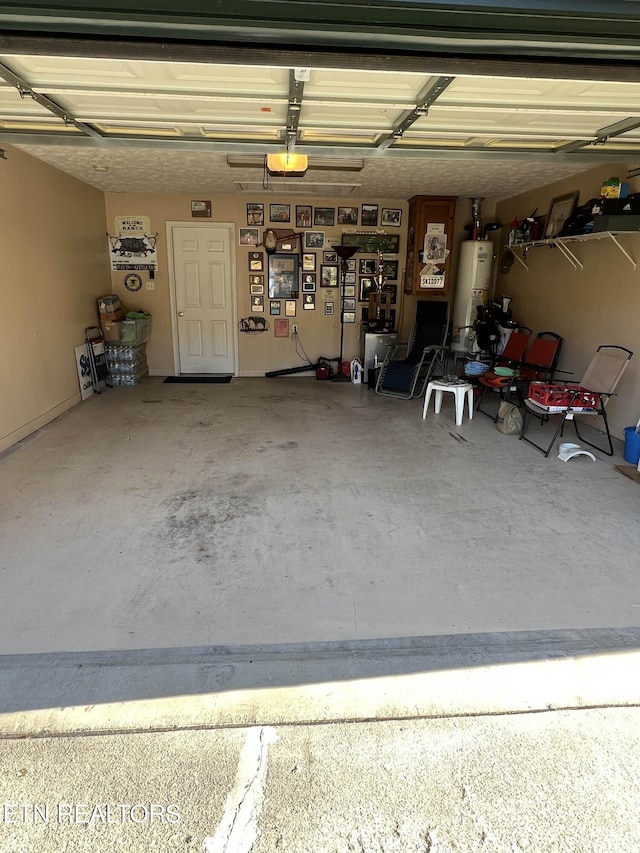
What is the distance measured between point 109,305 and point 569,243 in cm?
549

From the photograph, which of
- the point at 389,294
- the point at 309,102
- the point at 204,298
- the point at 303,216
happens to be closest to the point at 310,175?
the point at 303,216

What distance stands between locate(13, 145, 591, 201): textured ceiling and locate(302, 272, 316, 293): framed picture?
3.51 feet

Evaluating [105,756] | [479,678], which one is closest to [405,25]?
[479,678]

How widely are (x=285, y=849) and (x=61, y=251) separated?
583cm

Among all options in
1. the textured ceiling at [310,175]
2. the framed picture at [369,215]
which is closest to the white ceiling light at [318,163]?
the textured ceiling at [310,175]

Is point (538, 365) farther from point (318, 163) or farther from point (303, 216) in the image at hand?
point (303, 216)

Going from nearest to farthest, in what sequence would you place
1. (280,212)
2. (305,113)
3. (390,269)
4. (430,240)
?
(305,113) < (430,240) < (280,212) < (390,269)

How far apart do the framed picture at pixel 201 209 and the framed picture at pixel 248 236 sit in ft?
1.66

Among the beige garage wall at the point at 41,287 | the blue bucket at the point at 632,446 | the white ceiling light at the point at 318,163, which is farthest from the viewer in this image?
the white ceiling light at the point at 318,163

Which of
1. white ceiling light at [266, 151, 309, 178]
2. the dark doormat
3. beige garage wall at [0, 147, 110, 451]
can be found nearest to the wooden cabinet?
the dark doormat

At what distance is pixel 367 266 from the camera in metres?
7.36

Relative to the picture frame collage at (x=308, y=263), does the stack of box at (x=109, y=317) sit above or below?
below

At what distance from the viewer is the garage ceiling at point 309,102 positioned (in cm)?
154

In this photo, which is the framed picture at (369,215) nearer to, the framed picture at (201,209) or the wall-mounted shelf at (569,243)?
the wall-mounted shelf at (569,243)
